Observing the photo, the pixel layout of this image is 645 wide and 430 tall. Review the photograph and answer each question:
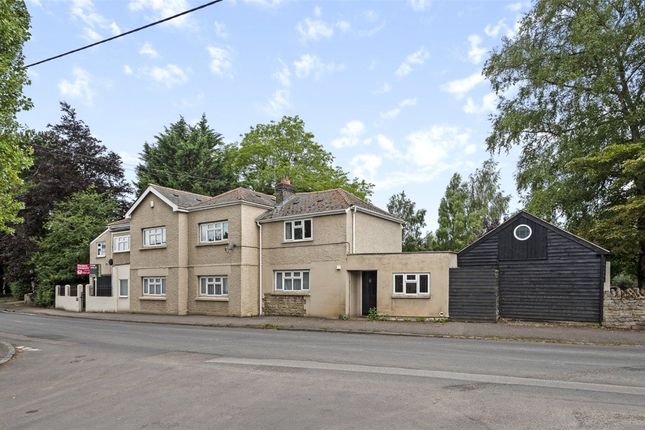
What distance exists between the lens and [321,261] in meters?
24.5

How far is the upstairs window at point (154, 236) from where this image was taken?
96.1ft

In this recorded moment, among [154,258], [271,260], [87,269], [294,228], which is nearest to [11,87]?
[294,228]

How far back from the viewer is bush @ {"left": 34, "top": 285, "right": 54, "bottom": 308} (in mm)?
37281

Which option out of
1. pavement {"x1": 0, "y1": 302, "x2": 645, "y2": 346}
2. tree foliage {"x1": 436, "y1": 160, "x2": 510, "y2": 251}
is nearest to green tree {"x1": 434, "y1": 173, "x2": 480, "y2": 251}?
tree foliage {"x1": 436, "y1": 160, "x2": 510, "y2": 251}

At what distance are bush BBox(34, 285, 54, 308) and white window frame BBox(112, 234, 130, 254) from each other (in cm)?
881

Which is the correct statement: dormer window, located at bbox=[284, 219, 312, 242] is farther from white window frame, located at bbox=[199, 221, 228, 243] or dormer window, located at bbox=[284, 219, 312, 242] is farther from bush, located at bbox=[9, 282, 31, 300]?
bush, located at bbox=[9, 282, 31, 300]

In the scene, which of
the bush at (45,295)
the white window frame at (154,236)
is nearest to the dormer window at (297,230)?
the white window frame at (154,236)

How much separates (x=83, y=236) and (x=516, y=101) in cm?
3241

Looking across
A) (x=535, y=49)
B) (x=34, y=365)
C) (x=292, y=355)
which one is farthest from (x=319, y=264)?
(x=535, y=49)

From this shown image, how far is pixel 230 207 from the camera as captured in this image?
2664 cm

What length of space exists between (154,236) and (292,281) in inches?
393

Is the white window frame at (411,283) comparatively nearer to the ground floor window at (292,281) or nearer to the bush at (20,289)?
the ground floor window at (292,281)

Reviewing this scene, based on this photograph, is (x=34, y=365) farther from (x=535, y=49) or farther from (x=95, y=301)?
(x=535, y=49)

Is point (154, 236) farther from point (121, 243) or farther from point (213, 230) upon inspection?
point (213, 230)
